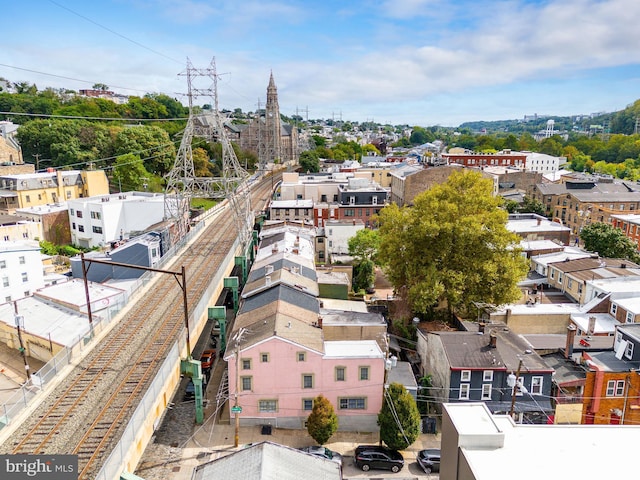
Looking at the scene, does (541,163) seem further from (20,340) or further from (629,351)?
(20,340)

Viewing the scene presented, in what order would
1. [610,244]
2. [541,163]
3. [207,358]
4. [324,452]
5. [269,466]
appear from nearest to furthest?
[269,466] < [324,452] < [207,358] < [610,244] < [541,163]

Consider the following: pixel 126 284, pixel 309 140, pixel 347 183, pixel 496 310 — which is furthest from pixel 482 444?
pixel 309 140

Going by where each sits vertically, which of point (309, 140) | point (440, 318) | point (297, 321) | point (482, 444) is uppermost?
point (309, 140)

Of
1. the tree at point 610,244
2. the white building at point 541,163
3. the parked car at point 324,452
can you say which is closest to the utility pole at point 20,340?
the parked car at point 324,452

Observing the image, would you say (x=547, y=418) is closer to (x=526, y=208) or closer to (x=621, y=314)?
(x=621, y=314)

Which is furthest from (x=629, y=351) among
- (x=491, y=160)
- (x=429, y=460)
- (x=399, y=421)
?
(x=491, y=160)

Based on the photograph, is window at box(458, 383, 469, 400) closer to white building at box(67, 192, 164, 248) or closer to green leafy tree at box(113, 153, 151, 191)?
white building at box(67, 192, 164, 248)

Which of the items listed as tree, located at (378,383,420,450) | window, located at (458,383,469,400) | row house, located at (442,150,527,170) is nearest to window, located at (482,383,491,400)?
window, located at (458,383,469,400)

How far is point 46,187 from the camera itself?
193 feet

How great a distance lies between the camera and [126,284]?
3703 centimetres

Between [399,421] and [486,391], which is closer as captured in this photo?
[399,421]

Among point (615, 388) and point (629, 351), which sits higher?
point (629, 351)

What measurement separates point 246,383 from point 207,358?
635 centimetres

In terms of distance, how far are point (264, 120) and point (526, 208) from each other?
80.2 meters
